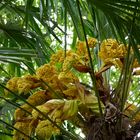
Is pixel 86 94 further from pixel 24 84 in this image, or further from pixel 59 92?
pixel 24 84

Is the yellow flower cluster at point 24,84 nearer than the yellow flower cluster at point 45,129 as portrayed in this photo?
No

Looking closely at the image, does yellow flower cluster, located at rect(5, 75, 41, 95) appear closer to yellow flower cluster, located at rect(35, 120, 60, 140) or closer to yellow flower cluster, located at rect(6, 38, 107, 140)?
yellow flower cluster, located at rect(6, 38, 107, 140)

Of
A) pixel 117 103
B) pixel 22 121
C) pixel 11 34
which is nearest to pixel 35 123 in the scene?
pixel 22 121

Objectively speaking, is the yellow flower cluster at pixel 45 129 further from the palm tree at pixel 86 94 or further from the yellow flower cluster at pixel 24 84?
the yellow flower cluster at pixel 24 84

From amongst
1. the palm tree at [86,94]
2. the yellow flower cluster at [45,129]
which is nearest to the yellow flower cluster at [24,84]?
the palm tree at [86,94]

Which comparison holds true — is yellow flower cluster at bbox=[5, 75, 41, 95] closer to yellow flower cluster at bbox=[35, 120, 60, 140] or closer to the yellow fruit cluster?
the yellow fruit cluster

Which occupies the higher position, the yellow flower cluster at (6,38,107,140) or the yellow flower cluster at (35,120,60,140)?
the yellow flower cluster at (6,38,107,140)

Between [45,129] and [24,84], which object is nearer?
[45,129]

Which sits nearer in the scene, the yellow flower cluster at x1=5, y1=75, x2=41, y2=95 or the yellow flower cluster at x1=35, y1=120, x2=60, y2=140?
the yellow flower cluster at x1=35, y1=120, x2=60, y2=140

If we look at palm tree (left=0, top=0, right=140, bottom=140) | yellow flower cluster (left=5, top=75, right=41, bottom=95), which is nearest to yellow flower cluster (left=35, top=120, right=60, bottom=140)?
palm tree (left=0, top=0, right=140, bottom=140)

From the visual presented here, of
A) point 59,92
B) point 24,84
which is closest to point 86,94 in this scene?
point 59,92

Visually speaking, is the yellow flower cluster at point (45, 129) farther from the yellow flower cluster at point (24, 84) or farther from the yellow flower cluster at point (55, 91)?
the yellow flower cluster at point (24, 84)

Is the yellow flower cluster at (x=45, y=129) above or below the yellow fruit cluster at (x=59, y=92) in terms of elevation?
below

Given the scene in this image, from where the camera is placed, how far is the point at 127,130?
3.56 ft
